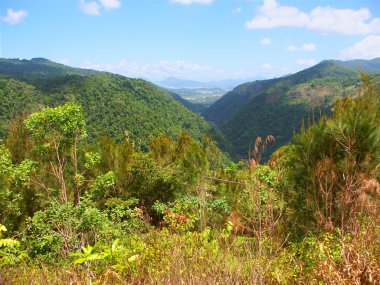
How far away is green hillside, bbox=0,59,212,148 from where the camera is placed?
59906mm

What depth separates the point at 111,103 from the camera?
238 feet

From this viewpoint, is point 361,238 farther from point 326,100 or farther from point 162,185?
point 326,100

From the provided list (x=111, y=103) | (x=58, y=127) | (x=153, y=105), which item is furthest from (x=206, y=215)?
(x=153, y=105)

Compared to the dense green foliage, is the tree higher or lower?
higher

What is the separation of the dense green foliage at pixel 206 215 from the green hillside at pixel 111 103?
4110cm

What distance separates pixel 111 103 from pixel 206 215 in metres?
69.6

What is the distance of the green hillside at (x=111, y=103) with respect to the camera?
59.9 meters

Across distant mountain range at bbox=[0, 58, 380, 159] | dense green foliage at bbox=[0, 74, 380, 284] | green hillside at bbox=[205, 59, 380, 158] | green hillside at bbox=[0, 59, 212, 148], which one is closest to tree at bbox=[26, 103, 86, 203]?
dense green foliage at bbox=[0, 74, 380, 284]

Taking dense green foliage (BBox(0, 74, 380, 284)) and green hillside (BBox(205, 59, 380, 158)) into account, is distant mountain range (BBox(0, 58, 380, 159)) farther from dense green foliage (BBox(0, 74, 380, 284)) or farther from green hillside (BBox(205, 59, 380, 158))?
dense green foliage (BBox(0, 74, 380, 284))

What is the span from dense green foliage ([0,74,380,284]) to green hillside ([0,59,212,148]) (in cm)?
4110

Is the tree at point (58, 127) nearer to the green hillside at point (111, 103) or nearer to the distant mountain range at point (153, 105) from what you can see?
the distant mountain range at point (153, 105)

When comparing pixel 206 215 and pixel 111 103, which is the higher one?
pixel 111 103

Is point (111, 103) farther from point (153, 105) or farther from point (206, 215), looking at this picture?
point (206, 215)

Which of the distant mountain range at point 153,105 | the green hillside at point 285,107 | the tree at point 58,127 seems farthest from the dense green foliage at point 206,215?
the green hillside at point 285,107
